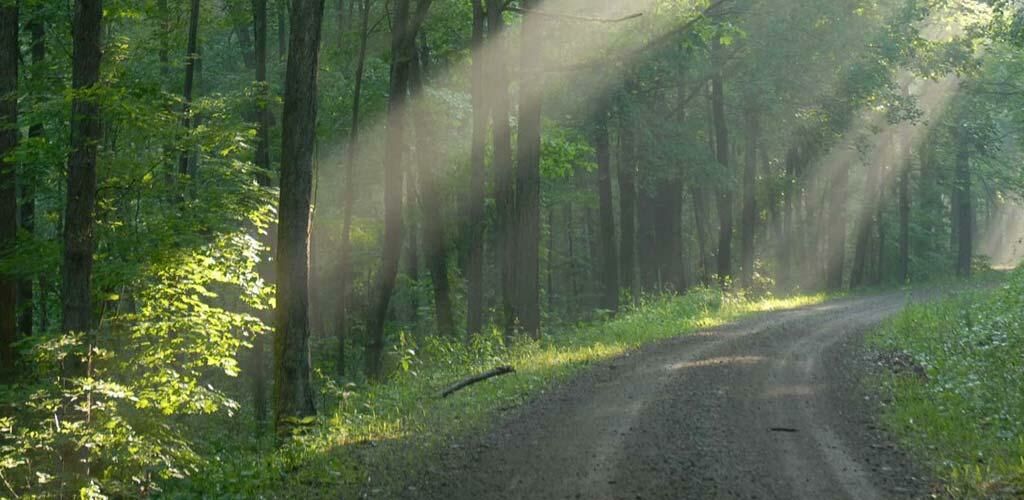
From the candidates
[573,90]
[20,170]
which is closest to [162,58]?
[20,170]

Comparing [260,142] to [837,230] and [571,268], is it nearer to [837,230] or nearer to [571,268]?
[837,230]

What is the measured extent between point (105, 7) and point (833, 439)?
42.7 feet

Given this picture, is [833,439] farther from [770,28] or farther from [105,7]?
[770,28]

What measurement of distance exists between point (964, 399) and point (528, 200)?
1171 cm

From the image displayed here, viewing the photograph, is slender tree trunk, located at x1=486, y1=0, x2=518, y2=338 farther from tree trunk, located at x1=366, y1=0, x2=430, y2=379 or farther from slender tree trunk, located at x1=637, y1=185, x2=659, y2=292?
slender tree trunk, located at x1=637, y1=185, x2=659, y2=292

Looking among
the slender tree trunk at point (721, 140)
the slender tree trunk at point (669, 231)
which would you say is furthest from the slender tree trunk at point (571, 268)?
the slender tree trunk at point (721, 140)

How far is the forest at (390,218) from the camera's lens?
41.9 ft

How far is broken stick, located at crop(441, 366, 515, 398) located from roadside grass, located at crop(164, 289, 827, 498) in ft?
0.46

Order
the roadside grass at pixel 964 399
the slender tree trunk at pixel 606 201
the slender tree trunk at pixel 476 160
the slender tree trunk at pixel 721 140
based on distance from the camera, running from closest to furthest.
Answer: the roadside grass at pixel 964 399 < the slender tree trunk at pixel 476 160 < the slender tree trunk at pixel 606 201 < the slender tree trunk at pixel 721 140

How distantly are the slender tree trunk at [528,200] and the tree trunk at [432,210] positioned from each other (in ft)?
20.9

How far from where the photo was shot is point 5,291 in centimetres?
1783

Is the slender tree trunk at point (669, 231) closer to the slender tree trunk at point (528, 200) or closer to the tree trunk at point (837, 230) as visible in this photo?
the tree trunk at point (837, 230)

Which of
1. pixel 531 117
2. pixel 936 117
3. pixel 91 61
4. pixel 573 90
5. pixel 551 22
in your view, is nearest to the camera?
pixel 91 61

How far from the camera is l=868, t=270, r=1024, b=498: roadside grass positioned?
9.53 meters
